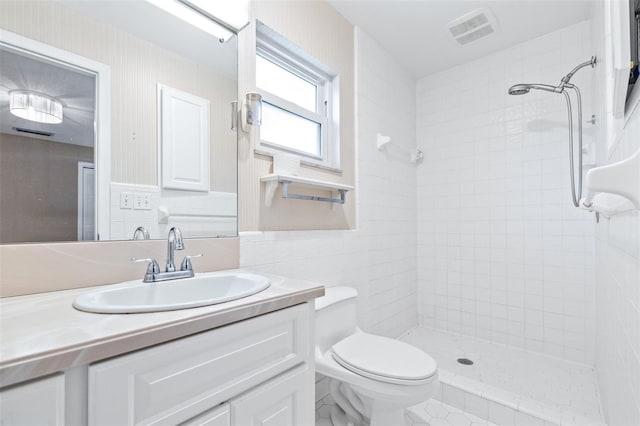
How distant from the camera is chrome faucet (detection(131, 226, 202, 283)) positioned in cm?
104

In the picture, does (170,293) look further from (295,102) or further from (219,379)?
(295,102)

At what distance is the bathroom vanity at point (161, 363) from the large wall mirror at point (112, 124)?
293 millimetres

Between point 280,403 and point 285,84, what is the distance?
1.64 m

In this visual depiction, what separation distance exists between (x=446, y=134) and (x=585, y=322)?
170 cm

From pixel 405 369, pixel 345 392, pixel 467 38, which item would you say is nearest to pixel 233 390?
pixel 405 369

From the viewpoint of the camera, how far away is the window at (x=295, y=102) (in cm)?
170

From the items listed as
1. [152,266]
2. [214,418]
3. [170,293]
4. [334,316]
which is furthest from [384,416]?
[152,266]

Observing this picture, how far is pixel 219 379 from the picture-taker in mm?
759

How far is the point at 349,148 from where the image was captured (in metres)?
2.04

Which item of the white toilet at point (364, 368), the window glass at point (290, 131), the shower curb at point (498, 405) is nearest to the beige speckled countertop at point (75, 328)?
the white toilet at point (364, 368)

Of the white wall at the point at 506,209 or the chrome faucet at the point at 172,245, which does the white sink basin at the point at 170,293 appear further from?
the white wall at the point at 506,209

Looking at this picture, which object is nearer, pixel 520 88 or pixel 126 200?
pixel 126 200

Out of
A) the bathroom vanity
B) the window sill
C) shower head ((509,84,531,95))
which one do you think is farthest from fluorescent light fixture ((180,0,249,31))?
shower head ((509,84,531,95))

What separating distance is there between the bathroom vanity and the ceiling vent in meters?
2.09
